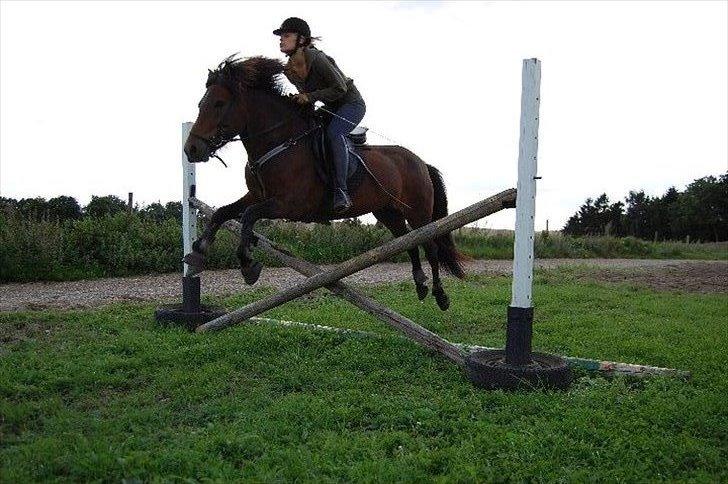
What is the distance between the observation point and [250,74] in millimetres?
6062

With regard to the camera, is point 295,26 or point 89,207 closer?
point 295,26

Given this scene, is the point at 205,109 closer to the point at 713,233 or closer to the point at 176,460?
the point at 176,460

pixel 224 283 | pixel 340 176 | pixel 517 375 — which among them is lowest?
pixel 517 375

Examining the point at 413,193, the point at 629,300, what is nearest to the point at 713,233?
the point at 629,300

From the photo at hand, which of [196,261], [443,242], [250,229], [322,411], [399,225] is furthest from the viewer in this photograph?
[443,242]

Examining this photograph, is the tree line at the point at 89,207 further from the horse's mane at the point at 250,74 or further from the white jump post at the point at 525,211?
the white jump post at the point at 525,211

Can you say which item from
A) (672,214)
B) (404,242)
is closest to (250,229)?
(404,242)

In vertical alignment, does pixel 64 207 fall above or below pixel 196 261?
above

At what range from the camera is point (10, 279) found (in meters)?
11.1

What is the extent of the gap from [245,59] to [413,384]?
10.8 ft

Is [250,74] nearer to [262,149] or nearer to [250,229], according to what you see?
[262,149]

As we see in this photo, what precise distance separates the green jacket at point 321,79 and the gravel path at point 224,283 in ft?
15.2

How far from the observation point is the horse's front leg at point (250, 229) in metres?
5.87

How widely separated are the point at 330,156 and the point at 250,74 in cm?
104
